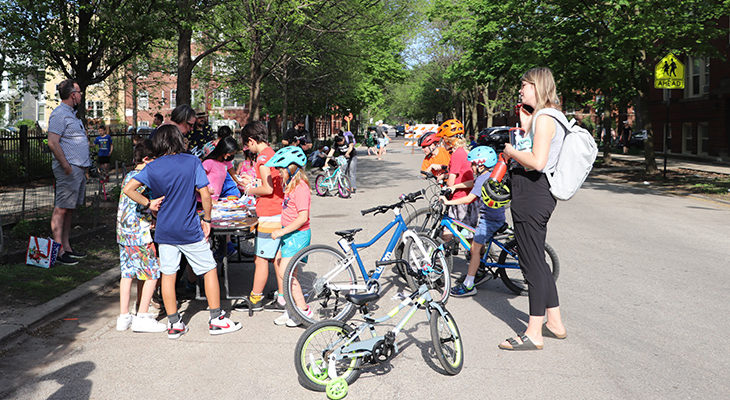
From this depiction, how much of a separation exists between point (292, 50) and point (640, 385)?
21.2m

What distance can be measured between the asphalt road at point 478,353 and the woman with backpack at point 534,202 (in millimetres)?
293

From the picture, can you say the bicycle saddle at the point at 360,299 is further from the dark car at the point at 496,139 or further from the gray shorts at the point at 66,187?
the dark car at the point at 496,139

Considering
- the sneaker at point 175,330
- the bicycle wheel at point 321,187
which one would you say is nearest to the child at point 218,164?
the sneaker at point 175,330

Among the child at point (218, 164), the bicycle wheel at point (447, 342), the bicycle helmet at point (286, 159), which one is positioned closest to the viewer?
the bicycle wheel at point (447, 342)

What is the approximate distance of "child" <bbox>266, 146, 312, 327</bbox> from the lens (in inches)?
211

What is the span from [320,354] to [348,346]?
0.20 metres

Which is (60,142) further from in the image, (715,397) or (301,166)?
(715,397)


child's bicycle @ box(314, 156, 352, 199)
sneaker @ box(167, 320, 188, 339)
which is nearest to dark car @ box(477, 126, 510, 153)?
child's bicycle @ box(314, 156, 352, 199)

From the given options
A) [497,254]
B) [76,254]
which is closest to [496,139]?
[497,254]

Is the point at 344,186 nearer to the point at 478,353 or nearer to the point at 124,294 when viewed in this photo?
the point at 124,294

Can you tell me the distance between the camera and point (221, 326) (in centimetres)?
540

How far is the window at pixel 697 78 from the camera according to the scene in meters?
32.8

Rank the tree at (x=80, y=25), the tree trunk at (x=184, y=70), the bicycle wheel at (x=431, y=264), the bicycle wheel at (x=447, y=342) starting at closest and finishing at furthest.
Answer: the bicycle wheel at (x=447, y=342) < the bicycle wheel at (x=431, y=264) < the tree at (x=80, y=25) < the tree trunk at (x=184, y=70)

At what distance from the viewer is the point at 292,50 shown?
77.6ft
